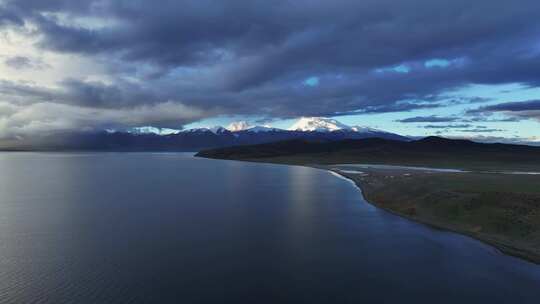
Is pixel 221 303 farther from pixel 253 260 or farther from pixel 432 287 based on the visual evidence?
pixel 432 287

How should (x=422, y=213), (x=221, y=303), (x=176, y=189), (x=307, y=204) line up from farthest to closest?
1. (x=176, y=189)
2. (x=307, y=204)
3. (x=422, y=213)
4. (x=221, y=303)

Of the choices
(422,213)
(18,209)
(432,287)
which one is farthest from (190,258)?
(18,209)

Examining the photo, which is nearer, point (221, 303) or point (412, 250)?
point (221, 303)

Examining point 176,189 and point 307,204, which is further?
point 176,189

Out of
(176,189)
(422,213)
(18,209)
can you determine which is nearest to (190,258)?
(422,213)

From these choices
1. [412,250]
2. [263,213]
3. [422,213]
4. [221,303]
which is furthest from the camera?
[263,213]

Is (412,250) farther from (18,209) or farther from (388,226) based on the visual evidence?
(18,209)
